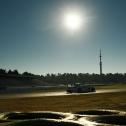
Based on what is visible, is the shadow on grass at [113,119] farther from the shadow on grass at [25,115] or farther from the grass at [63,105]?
the grass at [63,105]

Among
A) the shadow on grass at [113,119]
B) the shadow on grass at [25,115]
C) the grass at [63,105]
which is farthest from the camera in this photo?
the grass at [63,105]

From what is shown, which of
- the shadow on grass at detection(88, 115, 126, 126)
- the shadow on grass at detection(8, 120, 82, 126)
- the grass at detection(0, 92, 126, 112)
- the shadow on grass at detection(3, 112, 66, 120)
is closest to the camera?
the shadow on grass at detection(8, 120, 82, 126)

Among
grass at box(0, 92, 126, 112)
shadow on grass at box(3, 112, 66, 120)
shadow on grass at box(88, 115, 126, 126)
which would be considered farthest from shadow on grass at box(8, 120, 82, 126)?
grass at box(0, 92, 126, 112)

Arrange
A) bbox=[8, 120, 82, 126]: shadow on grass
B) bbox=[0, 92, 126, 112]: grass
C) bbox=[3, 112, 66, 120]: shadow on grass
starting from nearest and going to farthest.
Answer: bbox=[8, 120, 82, 126]: shadow on grass, bbox=[3, 112, 66, 120]: shadow on grass, bbox=[0, 92, 126, 112]: grass

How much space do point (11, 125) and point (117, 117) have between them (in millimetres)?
3521

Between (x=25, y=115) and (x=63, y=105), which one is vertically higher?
(x=25, y=115)

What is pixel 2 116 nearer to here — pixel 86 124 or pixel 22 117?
pixel 22 117

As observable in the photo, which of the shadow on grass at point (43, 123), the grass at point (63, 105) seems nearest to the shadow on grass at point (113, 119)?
the shadow on grass at point (43, 123)

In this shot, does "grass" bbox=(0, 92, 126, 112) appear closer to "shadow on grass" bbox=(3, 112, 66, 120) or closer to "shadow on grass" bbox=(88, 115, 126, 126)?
"shadow on grass" bbox=(3, 112, 66, 120)

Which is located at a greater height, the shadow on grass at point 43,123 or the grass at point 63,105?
the shadow on grass at point 43,123

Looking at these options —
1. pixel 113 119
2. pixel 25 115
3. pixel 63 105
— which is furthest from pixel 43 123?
pixel 63 105

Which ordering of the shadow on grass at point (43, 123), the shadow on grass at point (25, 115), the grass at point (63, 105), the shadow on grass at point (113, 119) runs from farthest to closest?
the grass at point (63, 105), the shadow on grass at point (25, 115), the shadow on grass at point (113, 119), the shadow on grass at point (43, 123)

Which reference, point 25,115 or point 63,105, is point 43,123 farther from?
point 63,105

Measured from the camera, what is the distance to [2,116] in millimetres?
11109
